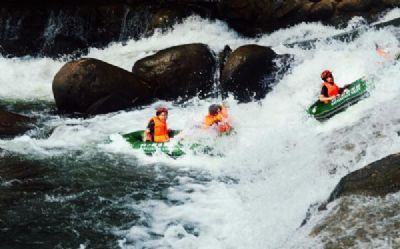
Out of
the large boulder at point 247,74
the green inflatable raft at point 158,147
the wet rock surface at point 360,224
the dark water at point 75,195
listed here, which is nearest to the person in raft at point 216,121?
the green inflatable raft at point 158,147

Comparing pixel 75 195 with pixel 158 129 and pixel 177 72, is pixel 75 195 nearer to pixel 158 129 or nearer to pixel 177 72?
pixel 158 129

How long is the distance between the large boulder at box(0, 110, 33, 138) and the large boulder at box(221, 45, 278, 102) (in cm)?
455

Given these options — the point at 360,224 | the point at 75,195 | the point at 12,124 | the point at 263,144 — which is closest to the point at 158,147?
the point at 263,144

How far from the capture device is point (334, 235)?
4070 millimetres

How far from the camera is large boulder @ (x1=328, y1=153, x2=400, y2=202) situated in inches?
179

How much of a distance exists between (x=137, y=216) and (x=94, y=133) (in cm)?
382

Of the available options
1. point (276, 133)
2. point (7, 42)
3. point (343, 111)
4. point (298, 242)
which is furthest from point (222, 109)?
point (7, 42)

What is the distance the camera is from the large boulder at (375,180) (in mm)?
4543

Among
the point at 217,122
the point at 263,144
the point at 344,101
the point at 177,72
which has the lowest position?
the point at 263,144

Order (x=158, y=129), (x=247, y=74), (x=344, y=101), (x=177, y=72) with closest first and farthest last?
(x=158, y=129) < (x=344, y=101) < (x=247, y=74) < (x=177, y=72)

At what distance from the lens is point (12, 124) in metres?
10.3

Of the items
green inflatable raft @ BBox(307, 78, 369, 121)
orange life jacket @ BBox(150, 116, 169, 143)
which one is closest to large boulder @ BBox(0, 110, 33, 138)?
orange life jacket @ BBox(150, 116, 169, 143)

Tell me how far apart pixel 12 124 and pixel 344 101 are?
21.2ft

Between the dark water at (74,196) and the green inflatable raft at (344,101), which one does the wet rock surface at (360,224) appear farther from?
the green inflatable raft at (344,101)
